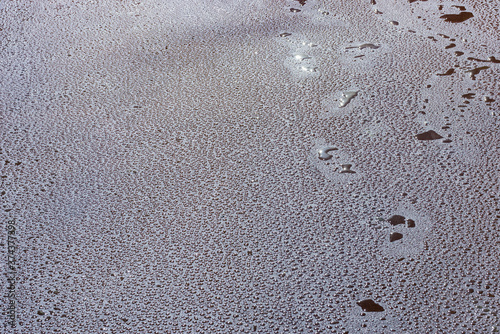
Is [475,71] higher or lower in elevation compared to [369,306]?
higher

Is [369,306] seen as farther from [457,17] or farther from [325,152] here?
[457,17]

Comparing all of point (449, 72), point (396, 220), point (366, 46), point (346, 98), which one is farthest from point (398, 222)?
point (366, 46)

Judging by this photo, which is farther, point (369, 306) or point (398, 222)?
point (398, 222)

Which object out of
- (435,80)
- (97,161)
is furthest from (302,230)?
(435,80)

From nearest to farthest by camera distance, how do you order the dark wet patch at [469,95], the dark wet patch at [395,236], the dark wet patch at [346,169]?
the dark wet patch at [395,236], the dark wet patch at [346,169], the dark wet patch at [469,95]

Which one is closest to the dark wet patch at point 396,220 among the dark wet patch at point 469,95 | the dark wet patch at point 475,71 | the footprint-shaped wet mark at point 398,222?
the footprint-shaped wet mark at point 398,222

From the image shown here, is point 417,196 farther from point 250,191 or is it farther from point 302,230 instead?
point 250,191

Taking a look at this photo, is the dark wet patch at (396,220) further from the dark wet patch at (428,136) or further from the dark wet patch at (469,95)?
the dark wet patch at (469,95)
